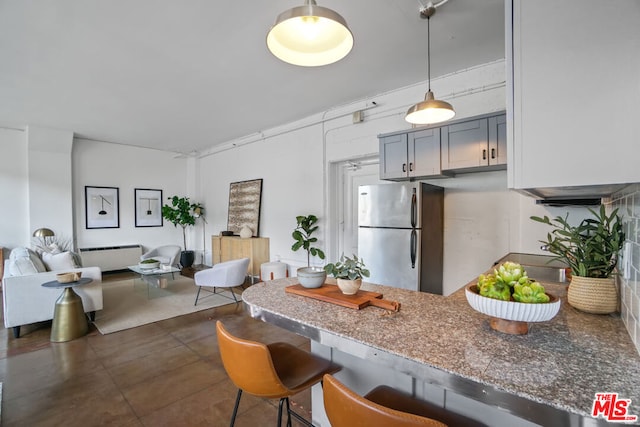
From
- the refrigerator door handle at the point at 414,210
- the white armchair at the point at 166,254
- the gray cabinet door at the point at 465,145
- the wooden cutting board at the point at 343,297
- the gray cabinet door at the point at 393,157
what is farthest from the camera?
the white armchair at the point at 166,254

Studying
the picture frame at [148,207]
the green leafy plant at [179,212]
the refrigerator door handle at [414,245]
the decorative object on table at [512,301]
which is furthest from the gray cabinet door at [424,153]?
the picture frame at [148,207]

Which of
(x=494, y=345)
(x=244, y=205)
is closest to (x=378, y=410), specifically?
(x=494, y=345)

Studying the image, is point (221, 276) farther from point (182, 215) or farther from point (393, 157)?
point (182, 215)

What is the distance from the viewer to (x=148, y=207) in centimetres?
720

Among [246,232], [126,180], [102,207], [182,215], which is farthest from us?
[182,215]

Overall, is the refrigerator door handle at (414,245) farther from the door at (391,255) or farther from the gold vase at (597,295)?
the gold vase at (597,295)

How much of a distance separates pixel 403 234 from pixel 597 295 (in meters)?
1.96

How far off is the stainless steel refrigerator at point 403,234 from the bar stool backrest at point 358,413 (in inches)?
93.6

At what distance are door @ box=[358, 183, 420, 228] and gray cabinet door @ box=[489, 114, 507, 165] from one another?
0.76 m

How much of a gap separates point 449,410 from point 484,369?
1.55 feet

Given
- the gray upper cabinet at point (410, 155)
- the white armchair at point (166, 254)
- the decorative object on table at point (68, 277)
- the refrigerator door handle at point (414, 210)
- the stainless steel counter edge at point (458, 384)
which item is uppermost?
the gray upper cabinet at point (410, 155)

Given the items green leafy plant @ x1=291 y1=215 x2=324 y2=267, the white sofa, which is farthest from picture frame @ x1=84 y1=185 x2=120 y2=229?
green leafy plant @ x1=291 y1=215 x2=324 y2=267

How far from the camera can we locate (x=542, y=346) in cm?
96

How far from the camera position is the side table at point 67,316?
3.11m
